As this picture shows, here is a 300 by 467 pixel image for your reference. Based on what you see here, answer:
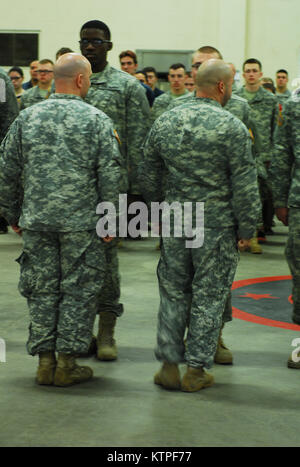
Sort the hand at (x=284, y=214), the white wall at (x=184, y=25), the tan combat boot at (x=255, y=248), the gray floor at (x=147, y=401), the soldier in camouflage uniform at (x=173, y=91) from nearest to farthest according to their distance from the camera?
the gray floor at (x=147, y=401) → the hand at (x=284, y=214) → the tan combat boot at (x=255, y=248) → the soldier in camouflage uniform at (x=173, y=91) → the white wall at (x=184, y=25)

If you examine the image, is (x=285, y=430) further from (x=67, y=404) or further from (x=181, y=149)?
(x=181, y=149)

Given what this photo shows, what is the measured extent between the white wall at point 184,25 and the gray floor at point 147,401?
427 inches

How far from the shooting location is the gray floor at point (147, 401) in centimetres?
339

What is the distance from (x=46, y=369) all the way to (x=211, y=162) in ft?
4.72

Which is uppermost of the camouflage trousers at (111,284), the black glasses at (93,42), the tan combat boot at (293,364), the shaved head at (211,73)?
the black glasses at (93,42)

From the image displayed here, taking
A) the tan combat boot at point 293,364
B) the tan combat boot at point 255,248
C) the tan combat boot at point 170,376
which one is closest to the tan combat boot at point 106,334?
the tan combat boot at point 170,376

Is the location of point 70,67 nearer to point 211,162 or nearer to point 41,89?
point 211,162

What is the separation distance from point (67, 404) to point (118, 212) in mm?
1055

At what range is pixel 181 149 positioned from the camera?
13.0 ft

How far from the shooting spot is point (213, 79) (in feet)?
13.3

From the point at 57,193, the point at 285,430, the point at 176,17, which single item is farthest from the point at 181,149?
the point at 176,17

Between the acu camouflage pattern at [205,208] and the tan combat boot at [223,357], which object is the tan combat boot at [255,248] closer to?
the tan combat boot at [223,357]

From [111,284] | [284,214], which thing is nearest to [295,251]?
[284,214]

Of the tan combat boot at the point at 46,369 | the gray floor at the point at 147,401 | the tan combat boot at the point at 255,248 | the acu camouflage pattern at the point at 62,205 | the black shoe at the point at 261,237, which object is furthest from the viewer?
the black shoe at the point at 261,237
